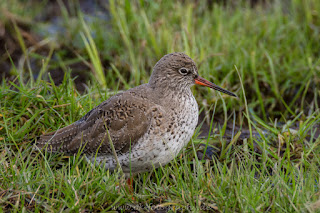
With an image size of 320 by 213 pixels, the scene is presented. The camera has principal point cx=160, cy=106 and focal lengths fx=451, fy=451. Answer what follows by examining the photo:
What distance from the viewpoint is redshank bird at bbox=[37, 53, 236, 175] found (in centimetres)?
420

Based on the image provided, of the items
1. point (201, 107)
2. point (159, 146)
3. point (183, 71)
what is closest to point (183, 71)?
point (183, 71)

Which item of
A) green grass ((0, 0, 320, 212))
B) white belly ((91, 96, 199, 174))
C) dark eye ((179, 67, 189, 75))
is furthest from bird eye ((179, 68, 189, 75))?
green grass ((0, 0, 320, 212))

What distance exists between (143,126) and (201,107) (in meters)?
1.63

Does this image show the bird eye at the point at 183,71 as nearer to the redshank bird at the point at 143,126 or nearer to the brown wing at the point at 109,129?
the redshank bird at the point at 143,126

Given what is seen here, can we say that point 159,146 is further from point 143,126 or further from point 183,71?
point 183,71

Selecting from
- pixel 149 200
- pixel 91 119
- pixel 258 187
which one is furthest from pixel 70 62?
pixel 258 187

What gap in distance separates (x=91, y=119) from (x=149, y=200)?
1083 mm

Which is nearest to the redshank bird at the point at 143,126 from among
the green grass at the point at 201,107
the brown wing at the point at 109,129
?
the brown wing at the point at 109,129

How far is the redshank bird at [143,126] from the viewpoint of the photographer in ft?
13.8

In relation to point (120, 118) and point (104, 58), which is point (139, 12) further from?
point (120, 118)

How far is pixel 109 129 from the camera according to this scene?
4.41 meters

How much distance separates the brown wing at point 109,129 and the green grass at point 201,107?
0.71 feet

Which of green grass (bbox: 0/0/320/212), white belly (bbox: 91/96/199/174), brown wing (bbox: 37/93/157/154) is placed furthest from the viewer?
brown wing (bbox: 37/93/157/154)

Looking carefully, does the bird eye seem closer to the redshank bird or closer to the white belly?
the redshank bird
